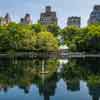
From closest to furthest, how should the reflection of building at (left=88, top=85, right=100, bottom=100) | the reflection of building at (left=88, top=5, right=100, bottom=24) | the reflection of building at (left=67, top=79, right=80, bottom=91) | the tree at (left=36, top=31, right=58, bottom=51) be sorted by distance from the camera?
the reflection of building at (left=88, top=85, right=100, bottom=100) < the reflection of building at (left=67, top=79, right=80, bottom=91) < the tree at (left=36, top=31, right=58, bottom=51) < the reflection of building at (left=88, top=5, right=100, bottom=24)

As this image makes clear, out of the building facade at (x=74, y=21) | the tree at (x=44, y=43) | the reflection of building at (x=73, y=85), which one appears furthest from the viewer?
the building facade at (x=74, y=21)

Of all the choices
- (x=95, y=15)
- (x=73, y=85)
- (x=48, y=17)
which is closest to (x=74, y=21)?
(x=95, y=15)

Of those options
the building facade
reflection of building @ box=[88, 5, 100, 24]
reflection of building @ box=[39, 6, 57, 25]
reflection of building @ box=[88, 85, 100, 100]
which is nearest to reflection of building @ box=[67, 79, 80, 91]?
reflection of building @ box=[88, 85, 100, 100]

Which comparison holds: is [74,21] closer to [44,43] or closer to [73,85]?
[44,43]

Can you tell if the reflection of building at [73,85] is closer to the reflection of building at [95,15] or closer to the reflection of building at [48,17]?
the reflection of building at [95,15]

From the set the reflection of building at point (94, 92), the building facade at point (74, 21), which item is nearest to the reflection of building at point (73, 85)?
the reflection of building at point (94, 92)

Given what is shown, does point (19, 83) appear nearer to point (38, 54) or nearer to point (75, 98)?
point (75, 98)

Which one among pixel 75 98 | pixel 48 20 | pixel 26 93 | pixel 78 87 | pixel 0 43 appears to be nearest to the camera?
pixel 75 98

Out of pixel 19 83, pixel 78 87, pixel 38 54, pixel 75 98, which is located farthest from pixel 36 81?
pixel 38 54

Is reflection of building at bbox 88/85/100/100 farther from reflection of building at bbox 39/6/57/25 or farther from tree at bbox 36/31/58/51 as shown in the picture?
reflection of building at bbox 39/6/57/25

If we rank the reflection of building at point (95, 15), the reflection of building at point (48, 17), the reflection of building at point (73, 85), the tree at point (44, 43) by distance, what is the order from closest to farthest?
the reflection of building at point (73, 85), the tree at point (44, 43), the reflection of building at point (95, 15), the reflection of building at point (48, 17)

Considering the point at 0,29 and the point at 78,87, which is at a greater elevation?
the point at 0,29

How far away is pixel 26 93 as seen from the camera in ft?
76.8

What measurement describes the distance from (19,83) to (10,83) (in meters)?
0.65
